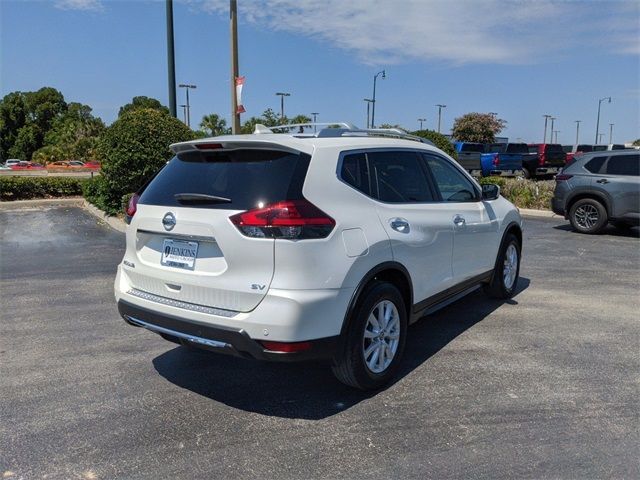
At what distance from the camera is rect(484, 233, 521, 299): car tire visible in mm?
5672

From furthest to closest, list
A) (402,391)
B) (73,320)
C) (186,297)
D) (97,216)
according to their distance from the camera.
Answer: (97,216) → (73,320) → (402,391) → (186,297)

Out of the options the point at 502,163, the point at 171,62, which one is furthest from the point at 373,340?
the point at 502,163

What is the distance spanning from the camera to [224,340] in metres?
3.17

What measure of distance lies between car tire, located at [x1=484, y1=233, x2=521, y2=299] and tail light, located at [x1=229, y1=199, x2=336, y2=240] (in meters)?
3.14

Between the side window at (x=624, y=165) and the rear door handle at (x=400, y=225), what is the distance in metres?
8.32

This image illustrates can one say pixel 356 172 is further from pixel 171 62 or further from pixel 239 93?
pixel 171 62

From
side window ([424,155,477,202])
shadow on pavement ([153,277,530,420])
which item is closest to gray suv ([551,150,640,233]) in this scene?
side window ([424,155,477,202])

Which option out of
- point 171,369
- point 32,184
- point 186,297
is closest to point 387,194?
point 186,297

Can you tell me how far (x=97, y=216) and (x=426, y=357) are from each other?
10.6 metres

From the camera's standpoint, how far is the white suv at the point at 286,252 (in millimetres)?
3074

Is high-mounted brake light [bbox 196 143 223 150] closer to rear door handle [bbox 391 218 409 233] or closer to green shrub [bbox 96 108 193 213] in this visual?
rear door handle [bbox 391 218 409 233]

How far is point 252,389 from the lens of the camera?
12.4ft

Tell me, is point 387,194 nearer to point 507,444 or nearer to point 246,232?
point 246,232

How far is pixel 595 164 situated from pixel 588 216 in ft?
3.46
